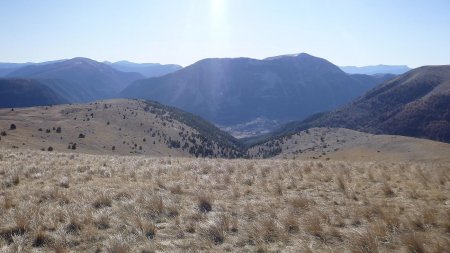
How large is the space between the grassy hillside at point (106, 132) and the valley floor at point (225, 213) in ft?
149

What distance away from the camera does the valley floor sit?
7.72 metres

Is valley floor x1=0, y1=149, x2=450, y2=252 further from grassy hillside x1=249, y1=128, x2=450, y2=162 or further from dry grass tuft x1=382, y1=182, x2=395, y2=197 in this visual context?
grassy hillside x1=249, y1=128, x2=450, y2=162

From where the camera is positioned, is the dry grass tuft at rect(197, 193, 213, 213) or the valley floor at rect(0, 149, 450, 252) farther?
the dry grass tuft at rect(197, 193, 213, 213)

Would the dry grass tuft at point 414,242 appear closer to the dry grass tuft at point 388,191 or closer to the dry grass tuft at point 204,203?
the dry grass tuft at point 388,191

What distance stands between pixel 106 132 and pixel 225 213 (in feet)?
281

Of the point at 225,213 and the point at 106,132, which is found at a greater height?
the point at 225,213

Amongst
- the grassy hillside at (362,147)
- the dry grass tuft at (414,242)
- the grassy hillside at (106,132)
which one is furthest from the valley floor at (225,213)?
the grassy hillside at (106,132)

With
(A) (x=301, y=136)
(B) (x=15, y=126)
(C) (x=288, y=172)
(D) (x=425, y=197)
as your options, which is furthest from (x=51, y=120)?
(D) (x=425, y=197)

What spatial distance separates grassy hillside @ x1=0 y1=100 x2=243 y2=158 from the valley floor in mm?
45414

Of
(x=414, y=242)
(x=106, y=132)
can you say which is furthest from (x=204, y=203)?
(x=106, y=132)

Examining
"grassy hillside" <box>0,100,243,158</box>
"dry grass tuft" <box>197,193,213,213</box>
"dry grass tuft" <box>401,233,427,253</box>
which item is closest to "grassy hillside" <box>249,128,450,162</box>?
"grassy hillside" <box>0,100,243,158</box>

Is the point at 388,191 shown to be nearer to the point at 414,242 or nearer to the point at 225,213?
the point at 414,242

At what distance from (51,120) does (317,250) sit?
90802mm

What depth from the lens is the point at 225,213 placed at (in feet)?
32.0
